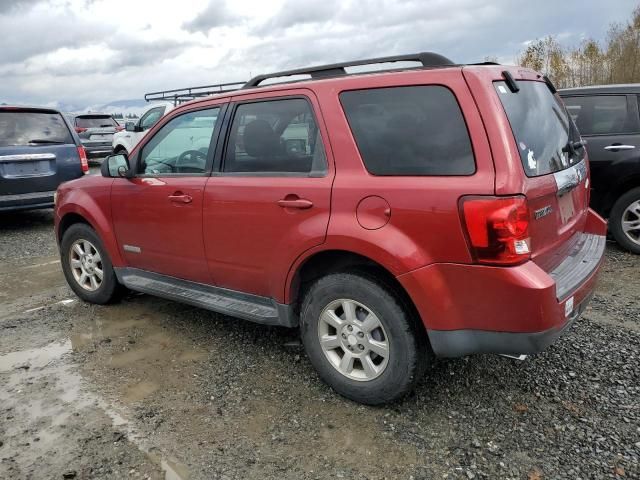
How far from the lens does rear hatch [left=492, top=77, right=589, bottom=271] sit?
249cm

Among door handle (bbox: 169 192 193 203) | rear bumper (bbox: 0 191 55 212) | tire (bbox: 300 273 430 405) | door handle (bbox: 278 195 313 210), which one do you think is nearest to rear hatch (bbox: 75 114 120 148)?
rear bumper (bbox: 0 191 55 212)

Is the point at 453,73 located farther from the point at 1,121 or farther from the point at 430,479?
the point at 1,121

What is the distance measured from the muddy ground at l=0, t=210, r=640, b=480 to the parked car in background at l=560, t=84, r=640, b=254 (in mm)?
1768

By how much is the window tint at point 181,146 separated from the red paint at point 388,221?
3.7 inches

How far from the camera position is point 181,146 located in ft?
12.7

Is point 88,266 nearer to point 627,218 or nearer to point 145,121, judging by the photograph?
point 627,218

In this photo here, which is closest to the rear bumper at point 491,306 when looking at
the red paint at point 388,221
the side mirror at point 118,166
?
the red paint at point 388,221

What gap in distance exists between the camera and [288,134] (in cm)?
318

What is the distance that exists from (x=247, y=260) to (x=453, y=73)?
1.62 metres

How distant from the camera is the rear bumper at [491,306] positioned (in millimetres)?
2398

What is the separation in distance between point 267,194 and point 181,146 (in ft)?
3.66

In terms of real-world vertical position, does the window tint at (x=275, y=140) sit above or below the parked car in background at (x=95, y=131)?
below

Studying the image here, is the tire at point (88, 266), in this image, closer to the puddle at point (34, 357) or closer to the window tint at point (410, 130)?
the puddle at point (34, 357)

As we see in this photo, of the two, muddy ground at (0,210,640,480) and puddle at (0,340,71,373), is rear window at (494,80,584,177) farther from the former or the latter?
puddle at (0,340,71,373)
